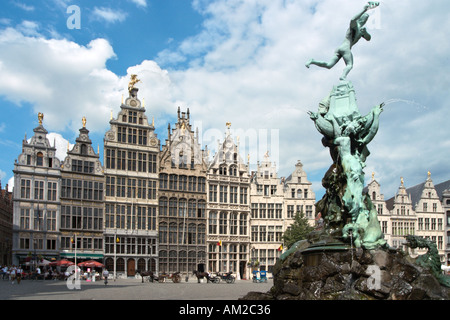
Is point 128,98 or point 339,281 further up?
point 128,98

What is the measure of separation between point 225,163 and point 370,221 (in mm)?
40516

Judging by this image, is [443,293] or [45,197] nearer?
[443,293]

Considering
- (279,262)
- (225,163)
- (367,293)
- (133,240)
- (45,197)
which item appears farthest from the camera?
(225,163)

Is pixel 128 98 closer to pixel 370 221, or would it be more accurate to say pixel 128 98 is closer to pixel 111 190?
pixel 111 190

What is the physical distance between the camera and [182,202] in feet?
192

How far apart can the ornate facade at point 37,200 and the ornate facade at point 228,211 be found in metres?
16.9

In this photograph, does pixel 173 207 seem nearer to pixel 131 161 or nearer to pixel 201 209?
pixel 201 209

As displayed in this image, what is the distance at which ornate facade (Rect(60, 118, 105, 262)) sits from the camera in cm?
5262

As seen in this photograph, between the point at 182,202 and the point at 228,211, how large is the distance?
5.72 m

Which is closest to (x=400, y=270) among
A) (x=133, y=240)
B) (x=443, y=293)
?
(x=443, y=293)

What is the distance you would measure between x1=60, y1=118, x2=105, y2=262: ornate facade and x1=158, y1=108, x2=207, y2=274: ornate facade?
6.77m

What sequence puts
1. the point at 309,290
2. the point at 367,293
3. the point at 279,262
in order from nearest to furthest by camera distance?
the point at 367,293, the point at 309,290, the point at 279,262

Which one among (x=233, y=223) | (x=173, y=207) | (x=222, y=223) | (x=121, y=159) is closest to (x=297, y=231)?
(x=233, y=223)

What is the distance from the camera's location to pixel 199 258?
193ft
